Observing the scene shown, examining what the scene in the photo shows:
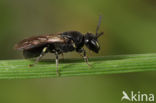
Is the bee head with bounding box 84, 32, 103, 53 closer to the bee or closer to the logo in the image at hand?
the bee

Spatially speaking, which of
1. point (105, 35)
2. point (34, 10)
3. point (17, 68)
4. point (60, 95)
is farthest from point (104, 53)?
point (17, 68)

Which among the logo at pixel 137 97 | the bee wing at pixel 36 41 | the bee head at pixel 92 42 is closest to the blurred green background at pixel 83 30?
the logo at pixel 137 97

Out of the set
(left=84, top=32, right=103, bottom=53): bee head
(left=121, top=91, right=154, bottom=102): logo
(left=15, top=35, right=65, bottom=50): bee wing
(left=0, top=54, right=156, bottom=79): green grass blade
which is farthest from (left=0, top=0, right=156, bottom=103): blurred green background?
(left=0, top=54, right=156, bottom=79): green grass blade

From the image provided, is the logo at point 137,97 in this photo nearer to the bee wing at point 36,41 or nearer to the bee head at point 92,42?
the bee head at point 92,42

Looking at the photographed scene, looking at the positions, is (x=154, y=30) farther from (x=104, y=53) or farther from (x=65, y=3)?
(x=65, y=3)

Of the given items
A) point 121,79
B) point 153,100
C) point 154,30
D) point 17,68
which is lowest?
point 153,100

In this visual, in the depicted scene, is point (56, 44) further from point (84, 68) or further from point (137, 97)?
point (137, 97)

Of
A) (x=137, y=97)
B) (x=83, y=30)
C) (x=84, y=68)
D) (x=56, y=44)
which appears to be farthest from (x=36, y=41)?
(x=83, y=30)
